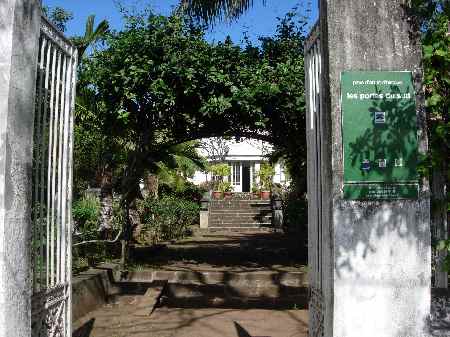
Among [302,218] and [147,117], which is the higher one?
[147,117]

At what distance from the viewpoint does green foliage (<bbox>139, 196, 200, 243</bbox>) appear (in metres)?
17.2

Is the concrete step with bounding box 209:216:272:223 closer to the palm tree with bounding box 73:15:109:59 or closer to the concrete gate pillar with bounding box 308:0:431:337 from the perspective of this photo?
the palm tree with bounding box 73:15:109:59

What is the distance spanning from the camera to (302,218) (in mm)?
14523

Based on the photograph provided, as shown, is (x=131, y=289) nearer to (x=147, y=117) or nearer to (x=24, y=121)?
(x=147, y=117)

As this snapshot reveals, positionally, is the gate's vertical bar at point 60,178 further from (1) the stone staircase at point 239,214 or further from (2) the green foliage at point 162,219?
(1) the stone staircase at point 239,214

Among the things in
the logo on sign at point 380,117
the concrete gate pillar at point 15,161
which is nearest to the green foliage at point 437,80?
the logo on sign at point 380,117

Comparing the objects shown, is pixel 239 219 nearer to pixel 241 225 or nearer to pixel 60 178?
pixel 241 225

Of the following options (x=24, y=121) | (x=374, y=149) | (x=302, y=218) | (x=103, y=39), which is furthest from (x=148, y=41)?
(x=302, y=218)

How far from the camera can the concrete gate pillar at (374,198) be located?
3701 millimetres

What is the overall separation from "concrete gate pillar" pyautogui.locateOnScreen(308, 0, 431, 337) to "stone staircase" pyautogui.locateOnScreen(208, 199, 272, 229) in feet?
61.6

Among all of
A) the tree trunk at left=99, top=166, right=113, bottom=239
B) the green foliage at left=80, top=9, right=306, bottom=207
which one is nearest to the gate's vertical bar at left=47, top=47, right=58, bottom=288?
the green foliage at left=80, top=9, right=306, bottom=207

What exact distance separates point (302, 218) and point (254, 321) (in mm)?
7234

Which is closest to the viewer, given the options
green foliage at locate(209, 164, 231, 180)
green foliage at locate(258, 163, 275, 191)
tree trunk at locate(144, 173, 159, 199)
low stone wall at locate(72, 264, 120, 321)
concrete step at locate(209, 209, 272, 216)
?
low stone wall at locate(72, 264, 120, 321)

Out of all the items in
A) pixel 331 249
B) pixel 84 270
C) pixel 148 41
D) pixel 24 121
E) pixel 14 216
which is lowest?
pixel 84 270
